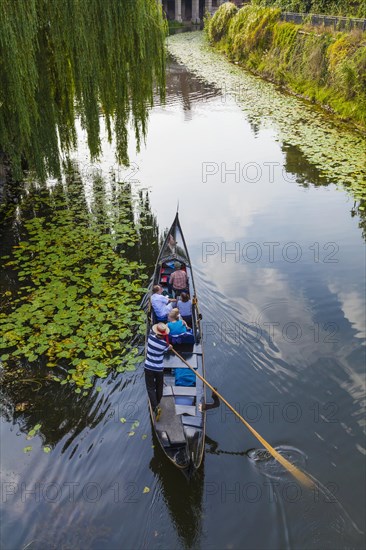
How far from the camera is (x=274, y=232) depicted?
13727 mm

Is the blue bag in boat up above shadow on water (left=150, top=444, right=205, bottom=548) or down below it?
above

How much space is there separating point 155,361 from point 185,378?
3.21 feet

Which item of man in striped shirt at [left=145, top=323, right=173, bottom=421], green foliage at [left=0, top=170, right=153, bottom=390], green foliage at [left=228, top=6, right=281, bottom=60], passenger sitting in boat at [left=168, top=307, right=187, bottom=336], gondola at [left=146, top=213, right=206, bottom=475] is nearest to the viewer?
gondola at [left=146, top=213, right=206, bottom=475]

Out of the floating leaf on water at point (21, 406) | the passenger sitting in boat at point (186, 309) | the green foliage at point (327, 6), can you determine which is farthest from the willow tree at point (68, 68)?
the green foliage at point (327, 6)

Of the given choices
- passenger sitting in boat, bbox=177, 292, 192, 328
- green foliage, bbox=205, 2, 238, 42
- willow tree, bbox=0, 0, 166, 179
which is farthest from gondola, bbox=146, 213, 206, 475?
green foliage, bbox=205, 2, 238, 42

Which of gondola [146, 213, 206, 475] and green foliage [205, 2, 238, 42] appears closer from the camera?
gondola [146, 213, 206, 475]

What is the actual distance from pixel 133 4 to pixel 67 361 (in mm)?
9021

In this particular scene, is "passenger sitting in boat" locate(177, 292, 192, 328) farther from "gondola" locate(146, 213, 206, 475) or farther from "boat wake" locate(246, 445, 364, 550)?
"boat wake" locate(246, 445, 364, 550)

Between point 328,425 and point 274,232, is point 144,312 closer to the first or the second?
point 328,425

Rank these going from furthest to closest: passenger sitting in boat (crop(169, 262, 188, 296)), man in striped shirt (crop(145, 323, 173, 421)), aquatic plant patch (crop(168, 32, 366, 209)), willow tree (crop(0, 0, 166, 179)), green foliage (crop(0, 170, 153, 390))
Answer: aquatic plant patch (crop(168, 32, 366, 209))
passenger sitting in boat (crop(169, 262, 188, 296))
willow tree (crop(0, 0, 166, 179))
green foliage (crop(0, 170, 153, 390))
man in striped shirt (crop(145, 323, 173, 421))

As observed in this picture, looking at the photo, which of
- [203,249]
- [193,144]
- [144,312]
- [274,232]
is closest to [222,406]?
[144,312]

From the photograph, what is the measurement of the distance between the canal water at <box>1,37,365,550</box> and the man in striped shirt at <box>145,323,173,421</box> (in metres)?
0.55

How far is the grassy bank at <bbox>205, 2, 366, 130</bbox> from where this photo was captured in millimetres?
22000

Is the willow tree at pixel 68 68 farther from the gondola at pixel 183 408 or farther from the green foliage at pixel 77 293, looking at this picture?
the gondola at pixel 183 408
